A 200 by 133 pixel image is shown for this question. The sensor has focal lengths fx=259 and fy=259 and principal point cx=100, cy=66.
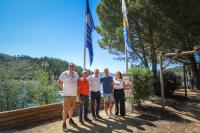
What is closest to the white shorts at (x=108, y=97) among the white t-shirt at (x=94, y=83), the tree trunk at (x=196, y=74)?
the white t-shirt at (x=94, y=83)

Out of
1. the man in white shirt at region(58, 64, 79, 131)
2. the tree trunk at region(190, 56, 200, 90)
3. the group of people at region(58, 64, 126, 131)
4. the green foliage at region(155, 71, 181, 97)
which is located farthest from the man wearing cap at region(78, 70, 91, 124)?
the tree trunk at region(190, 56, 200, 90)

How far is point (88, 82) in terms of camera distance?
8.16 metres

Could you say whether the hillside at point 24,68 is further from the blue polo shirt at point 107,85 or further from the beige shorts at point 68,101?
the beige shorts at point 68,101

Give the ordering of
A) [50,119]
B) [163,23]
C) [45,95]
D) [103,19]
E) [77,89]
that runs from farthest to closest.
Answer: [103,19]
[163,23]
[45,95]
[50,119]
[77,89]

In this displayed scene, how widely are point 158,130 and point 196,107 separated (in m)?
4.88

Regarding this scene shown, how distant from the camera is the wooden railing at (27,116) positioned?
7.43 meters

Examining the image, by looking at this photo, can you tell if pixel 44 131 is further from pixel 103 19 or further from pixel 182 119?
pixel 103 19

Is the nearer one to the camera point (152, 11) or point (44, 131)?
point (44, 131)

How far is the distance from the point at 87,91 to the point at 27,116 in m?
2.06

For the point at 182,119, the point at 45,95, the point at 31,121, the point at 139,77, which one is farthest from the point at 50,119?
the point at 45,95

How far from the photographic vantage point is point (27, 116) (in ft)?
26.7

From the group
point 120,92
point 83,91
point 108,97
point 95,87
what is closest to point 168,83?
point 120,92

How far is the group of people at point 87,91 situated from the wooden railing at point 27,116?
2.82 feet

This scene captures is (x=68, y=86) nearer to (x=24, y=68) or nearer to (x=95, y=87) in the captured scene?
(x=95, y=87)
